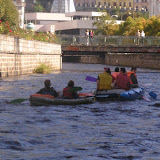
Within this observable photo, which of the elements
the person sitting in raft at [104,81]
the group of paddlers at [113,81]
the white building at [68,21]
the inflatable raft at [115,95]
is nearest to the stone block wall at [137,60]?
the group of paddlers at [113,81]

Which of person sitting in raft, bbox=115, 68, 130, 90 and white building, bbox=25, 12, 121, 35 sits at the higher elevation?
white building, bbox=25, 12, 121, 35

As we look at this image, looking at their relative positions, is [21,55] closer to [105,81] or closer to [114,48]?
[105,81]

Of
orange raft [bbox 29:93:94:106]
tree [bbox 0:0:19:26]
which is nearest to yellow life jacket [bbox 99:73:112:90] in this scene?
orange raft [bbox 29:93:94:106]

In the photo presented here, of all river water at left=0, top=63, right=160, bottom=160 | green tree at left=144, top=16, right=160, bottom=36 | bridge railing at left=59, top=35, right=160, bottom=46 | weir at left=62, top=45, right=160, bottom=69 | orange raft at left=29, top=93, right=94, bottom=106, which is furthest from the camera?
green tree at left=144, top=16, right=160, bottom=36

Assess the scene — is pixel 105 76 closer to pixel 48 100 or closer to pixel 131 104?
pixel 131 104

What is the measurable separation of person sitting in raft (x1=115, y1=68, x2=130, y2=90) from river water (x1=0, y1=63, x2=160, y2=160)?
92.5 inches

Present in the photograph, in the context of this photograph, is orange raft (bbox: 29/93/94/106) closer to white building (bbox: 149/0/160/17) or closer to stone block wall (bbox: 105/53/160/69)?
stone block wall (bbox: 105/53/160/69)

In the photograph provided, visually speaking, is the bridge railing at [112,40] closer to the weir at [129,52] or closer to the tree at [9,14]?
the weir at [129,52]

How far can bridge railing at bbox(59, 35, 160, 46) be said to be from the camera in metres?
64.1

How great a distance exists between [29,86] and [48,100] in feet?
30.7

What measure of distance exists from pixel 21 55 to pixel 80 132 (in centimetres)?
2551

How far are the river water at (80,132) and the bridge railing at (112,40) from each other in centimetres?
4433

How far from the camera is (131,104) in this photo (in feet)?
68.9

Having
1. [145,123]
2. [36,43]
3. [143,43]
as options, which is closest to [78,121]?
[145,123]
